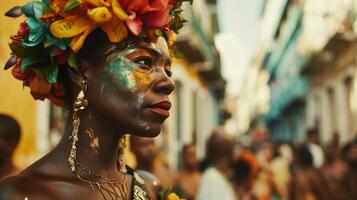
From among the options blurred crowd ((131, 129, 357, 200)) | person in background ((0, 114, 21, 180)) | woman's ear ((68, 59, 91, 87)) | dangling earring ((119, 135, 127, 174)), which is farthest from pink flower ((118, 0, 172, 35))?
blurred crowd ((131, 129, 357, 200))

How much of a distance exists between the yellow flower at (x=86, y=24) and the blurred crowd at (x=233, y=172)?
685 millimetres

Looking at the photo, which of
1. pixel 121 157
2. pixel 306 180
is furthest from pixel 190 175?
pixel 121 157

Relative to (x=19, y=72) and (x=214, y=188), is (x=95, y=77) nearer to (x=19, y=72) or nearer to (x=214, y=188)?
(x=19, y=72)

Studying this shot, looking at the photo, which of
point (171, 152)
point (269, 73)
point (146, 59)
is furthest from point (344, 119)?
point (269, 73)

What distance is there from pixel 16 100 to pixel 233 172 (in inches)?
102

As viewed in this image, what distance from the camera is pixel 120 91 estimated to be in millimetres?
2420

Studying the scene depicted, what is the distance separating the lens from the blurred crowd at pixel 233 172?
458cm

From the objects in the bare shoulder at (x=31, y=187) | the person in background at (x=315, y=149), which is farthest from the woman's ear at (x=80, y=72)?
the person in background at (x=315, y=149)

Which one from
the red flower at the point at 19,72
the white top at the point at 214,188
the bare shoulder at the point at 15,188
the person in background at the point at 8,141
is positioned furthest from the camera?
the white top at the point at 214,188

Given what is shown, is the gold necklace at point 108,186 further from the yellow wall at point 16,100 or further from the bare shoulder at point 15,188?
the yellow wall at point 16,100

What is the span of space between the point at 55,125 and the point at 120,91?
5.90 metres

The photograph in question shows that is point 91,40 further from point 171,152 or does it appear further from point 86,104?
point 171,152

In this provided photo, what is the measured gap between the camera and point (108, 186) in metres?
2.49

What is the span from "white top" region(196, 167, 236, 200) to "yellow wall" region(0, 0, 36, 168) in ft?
9.10
